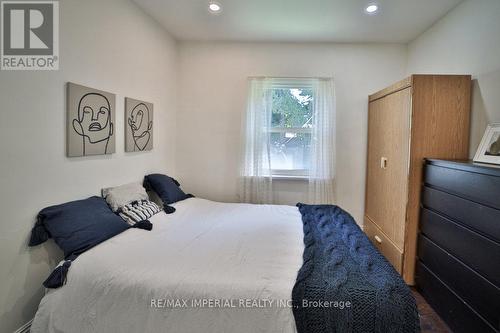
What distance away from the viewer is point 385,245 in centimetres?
279

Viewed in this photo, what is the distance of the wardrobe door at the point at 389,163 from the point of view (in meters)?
2.43

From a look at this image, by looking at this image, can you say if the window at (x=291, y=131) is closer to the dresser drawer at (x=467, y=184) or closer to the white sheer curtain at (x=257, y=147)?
the white sheer curtain at (x=257, y=147)

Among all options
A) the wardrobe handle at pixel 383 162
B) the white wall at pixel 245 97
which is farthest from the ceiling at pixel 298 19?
the wardrobe handle at pixel 383 162

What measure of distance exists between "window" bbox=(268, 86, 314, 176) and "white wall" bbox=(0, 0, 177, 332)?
1658 mm

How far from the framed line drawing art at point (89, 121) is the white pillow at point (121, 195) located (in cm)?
32

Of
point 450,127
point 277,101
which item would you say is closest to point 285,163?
point 277,101

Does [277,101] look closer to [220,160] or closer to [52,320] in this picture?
[220,160]

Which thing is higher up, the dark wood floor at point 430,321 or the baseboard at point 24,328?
the baseboard at point 24,328

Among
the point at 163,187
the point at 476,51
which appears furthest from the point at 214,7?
the point at 476,51

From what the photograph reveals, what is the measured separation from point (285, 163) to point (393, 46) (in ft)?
6.31

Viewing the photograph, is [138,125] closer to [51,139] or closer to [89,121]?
[89,121]

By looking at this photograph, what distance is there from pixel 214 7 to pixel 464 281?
2.89 m

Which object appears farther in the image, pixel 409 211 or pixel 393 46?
pixel 393 46

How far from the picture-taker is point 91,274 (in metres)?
1.51
